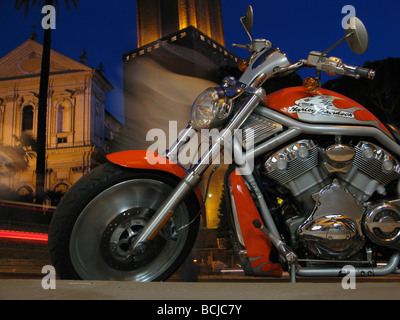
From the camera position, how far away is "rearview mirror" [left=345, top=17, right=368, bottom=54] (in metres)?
2.07

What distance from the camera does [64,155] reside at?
23406 millimetres

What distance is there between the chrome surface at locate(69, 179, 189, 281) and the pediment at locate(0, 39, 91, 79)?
2401 centimetres

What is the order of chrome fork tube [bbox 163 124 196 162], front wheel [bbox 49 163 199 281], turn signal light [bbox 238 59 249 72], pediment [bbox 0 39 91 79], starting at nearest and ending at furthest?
front wheel [bbox 49 163 199 281] < chrome fork tube [bbox 163 124 196 162] < turn signal light [bbox 238 59 249 72] < pediment [bbox 0 39 91 79]

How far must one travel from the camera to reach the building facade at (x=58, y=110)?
23297 mm

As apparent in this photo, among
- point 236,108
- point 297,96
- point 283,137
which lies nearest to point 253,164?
point 283,137

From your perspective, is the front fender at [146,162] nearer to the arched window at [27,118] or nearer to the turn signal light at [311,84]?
the turn signal light at [311,84]

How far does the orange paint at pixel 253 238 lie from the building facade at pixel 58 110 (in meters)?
21.6

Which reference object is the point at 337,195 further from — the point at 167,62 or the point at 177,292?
the point at 167,62

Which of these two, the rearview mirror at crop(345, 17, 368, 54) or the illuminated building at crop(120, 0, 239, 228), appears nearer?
the rearview mirror at crop(345, 17, 368, 54)

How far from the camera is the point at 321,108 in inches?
84.8

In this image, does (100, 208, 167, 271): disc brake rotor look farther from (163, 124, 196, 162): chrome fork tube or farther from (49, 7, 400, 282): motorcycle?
(163, 124, 196, 162): chrome fork tube

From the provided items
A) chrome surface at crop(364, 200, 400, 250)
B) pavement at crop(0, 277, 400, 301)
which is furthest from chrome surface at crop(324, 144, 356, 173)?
pavement at crop(0, 277, 400, 301)

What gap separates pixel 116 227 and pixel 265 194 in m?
0.88
